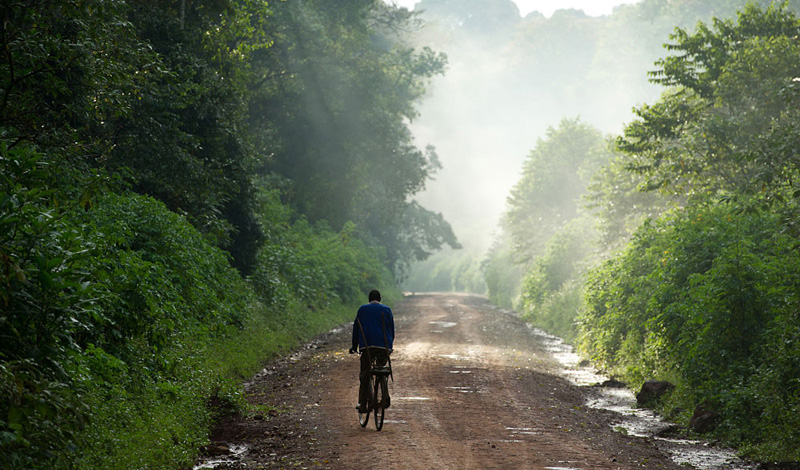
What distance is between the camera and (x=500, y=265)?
64188mm

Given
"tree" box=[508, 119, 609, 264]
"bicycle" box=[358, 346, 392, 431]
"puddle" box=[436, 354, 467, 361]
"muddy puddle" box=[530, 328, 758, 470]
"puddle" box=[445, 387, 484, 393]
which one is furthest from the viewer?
"tree" box=[508, 119, 609, 264]

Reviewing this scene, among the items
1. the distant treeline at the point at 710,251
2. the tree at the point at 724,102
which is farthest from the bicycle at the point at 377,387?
the tree at the point at 724,102

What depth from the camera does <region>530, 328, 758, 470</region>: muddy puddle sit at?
29.9 ft

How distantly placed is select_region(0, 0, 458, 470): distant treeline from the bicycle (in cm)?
231

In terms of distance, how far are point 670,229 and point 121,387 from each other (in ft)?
49.6

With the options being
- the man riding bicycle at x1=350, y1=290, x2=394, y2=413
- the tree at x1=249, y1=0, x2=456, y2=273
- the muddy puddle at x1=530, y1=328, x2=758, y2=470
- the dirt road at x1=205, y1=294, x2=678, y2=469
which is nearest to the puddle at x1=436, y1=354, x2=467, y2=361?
the dirt road at x1=205, y1=294, x2=678, y2=469

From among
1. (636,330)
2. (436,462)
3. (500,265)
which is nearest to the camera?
(436,462)

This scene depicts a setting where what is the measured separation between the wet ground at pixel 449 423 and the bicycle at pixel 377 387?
194 millimetres

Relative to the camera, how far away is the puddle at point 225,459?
8.07 m

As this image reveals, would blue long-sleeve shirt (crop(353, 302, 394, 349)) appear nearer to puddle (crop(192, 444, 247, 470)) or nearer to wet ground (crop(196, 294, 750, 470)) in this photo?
wet ground (crop(196, 294, 750, 470))

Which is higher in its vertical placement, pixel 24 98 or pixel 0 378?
pixel 24 98

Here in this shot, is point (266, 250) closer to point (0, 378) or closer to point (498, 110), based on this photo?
point (0, 378)

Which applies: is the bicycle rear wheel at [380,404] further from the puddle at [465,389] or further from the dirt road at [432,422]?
the puddle at [465,389]

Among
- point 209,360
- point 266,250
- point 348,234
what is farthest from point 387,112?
point 209,360
